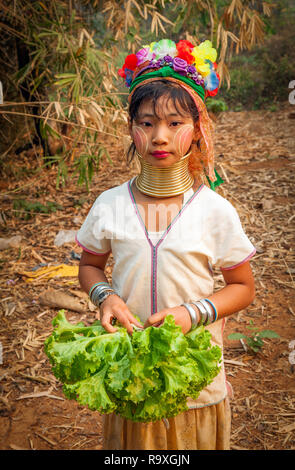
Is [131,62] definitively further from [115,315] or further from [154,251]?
[115,315]

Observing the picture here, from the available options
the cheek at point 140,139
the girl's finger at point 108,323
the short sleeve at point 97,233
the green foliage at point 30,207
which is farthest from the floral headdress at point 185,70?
the green foliage at point 30,207

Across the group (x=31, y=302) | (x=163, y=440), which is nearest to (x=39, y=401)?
(x=31, y=302)

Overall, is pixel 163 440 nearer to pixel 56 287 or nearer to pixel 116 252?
pixel 116 252

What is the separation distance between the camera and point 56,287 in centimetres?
419

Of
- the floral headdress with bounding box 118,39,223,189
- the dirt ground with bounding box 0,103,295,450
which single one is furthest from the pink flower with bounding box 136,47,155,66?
the dirt ground with bounding box 0,103,295,450

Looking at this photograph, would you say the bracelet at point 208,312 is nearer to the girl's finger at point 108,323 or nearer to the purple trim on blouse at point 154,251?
the purple trim on blouse at point 154,251

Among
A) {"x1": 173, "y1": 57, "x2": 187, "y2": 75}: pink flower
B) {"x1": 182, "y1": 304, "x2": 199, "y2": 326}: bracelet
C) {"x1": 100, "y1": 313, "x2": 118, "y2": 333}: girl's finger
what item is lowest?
{"x1": 100, "y1": 313, "x2": 118, "y2": 333}: girl's finger

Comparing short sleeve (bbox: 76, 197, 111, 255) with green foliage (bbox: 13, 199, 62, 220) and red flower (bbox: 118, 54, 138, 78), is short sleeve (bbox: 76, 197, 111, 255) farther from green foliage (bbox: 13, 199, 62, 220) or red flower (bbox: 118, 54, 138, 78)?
green foliage (bbox: 13, 199, 62, 220)

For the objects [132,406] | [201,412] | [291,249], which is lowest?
[291,249]

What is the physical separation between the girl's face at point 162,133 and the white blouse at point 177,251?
0.63 feet

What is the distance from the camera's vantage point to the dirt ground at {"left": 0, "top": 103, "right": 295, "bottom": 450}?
2.79 metres

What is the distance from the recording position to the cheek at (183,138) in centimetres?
163

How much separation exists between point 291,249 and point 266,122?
5084 mm

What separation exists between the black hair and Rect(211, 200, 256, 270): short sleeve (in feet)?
1.34
